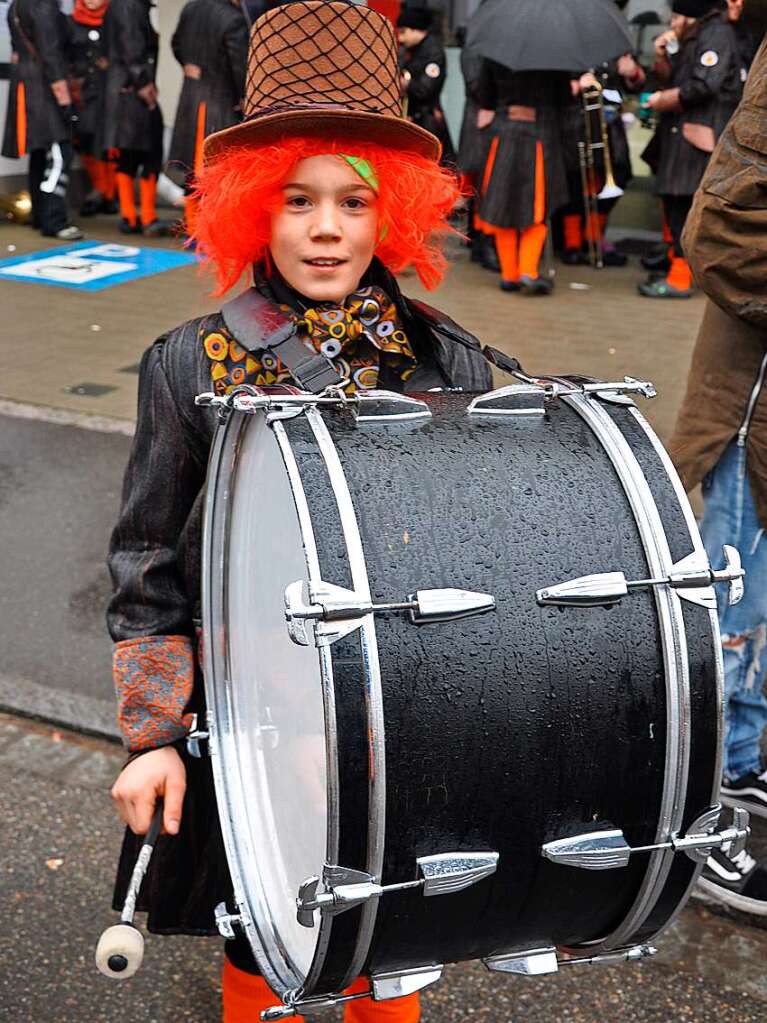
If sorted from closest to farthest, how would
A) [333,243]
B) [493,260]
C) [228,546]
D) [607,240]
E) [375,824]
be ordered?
[375,824], [333,243], [228,546], [493,260], [607,240]

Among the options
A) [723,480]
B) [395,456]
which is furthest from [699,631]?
[723,480]

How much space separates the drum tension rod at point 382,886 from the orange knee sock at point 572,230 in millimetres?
8495

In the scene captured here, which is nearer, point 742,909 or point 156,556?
point 156,556

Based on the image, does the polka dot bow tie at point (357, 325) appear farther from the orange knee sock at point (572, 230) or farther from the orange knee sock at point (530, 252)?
the orange knee sock at point (572, 230)

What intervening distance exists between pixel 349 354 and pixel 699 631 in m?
0.69

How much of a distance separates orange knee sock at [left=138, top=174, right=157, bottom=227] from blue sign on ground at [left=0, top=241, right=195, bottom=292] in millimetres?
609

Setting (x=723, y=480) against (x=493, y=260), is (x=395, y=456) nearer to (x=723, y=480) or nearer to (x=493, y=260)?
(x=723, y=480)

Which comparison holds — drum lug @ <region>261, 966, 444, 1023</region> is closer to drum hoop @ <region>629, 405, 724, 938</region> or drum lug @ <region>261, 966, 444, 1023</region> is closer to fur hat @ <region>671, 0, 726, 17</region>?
drum hoop @ <region>629, 405, 724, 938</region>

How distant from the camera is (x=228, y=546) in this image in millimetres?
1859

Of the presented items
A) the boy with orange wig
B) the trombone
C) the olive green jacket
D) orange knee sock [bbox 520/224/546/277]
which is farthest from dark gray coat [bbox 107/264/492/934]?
the trombone

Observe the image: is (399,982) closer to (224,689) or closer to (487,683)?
(487,683)

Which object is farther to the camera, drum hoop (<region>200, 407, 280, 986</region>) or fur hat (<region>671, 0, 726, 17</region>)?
fur hat (<region>671, 0, 726, 17</region>)

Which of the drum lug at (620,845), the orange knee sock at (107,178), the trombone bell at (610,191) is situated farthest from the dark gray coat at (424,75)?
the drum lug at (620,845)

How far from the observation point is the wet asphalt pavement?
7.77ft
